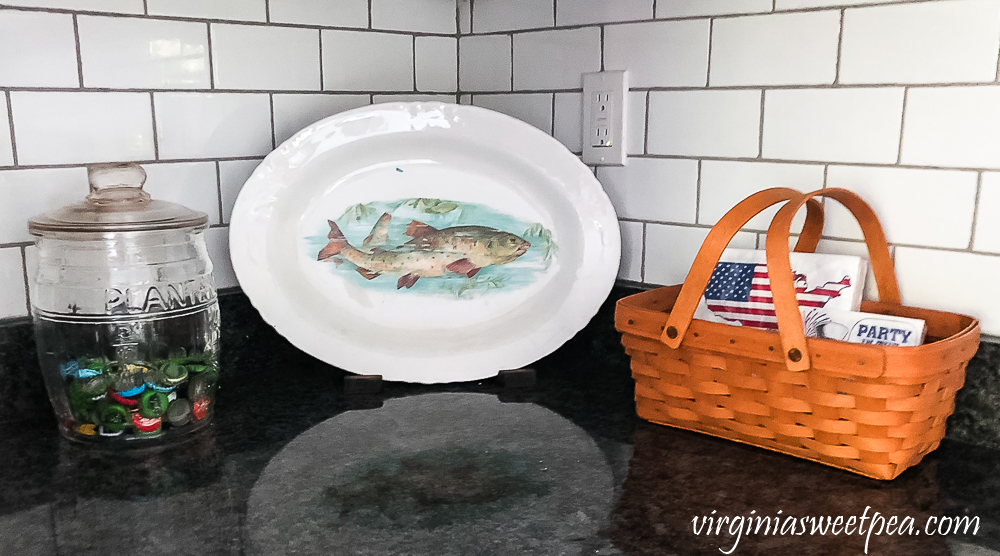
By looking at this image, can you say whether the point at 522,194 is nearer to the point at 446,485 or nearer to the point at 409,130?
the point at 409,130

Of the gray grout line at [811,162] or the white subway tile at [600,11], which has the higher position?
the white subway tile at [600,11]

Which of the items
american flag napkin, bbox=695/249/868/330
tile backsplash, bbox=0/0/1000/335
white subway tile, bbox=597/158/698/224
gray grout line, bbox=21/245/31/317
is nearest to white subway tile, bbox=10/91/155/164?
tile backsplash, bbox=0/0/1000/335

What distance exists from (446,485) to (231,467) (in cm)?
22

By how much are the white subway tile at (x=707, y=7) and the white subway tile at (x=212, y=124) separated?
21.5 inches

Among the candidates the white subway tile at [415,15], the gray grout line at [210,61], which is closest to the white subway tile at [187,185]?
the gray grout line at [210,61]

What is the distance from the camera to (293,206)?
3.32 ft

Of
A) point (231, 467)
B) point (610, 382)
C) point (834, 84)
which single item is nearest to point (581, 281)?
point (610, 382)

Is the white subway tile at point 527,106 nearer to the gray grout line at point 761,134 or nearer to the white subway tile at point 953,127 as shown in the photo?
the gray grout line at point 761,134

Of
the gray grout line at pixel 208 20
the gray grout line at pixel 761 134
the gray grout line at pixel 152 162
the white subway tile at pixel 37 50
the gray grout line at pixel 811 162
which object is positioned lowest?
the gray grout line at pixel 152 162

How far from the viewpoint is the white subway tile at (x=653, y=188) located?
101 centimetres

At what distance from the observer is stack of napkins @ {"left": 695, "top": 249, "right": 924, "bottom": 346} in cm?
76

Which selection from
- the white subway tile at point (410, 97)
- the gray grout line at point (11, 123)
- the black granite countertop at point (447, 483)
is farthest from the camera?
the white subway tile at point (410, 97)

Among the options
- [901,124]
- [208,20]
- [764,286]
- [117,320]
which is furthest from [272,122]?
[901,124]

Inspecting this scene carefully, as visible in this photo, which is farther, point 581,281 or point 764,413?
point 581,281
